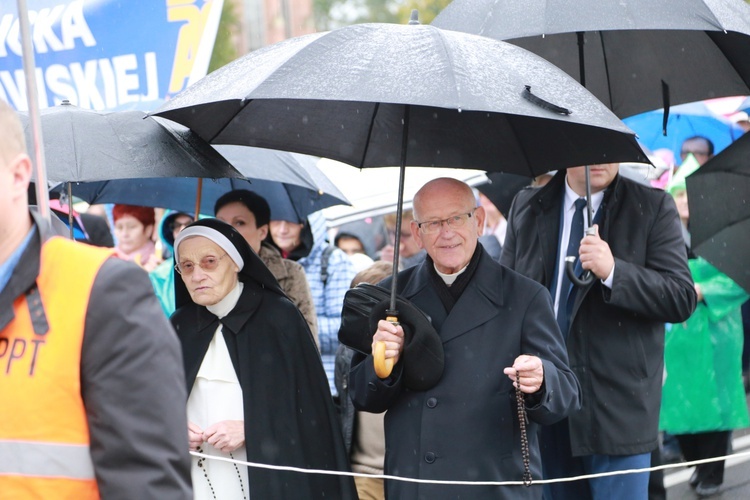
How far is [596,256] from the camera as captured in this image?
4.93 meters

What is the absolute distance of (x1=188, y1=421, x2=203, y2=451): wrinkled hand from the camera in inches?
182

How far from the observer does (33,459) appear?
2387 mm

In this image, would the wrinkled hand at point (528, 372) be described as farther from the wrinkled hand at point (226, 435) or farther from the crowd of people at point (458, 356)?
the wrinkled hand at point (226, 435)

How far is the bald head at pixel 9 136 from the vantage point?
7.90ft

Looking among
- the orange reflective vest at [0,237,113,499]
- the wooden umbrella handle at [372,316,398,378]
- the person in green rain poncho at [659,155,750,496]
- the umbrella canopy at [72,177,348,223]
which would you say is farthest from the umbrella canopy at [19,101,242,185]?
the person in green rain poncho at [659,155,750,496]

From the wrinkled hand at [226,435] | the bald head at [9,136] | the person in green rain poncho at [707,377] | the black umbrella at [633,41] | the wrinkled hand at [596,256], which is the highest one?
the black umbrella at [633,41]

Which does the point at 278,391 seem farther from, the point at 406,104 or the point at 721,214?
the point at 721,214

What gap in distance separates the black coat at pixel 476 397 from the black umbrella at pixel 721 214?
5.32 ft

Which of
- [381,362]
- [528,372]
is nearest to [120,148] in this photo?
[381,362]

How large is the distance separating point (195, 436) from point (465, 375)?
1120 millimetres

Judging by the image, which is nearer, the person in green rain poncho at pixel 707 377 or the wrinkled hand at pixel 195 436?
the wrinkled hand at pixel 195 436

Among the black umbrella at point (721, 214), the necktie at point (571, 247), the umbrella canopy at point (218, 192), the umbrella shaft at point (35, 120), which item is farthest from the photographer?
the umbrella canopy at point (218, 192)

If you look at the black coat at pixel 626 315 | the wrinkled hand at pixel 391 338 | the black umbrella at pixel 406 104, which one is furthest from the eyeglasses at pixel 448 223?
the black coat at pixel 626 315

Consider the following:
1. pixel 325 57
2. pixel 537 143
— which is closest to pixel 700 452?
pixel 537 143
